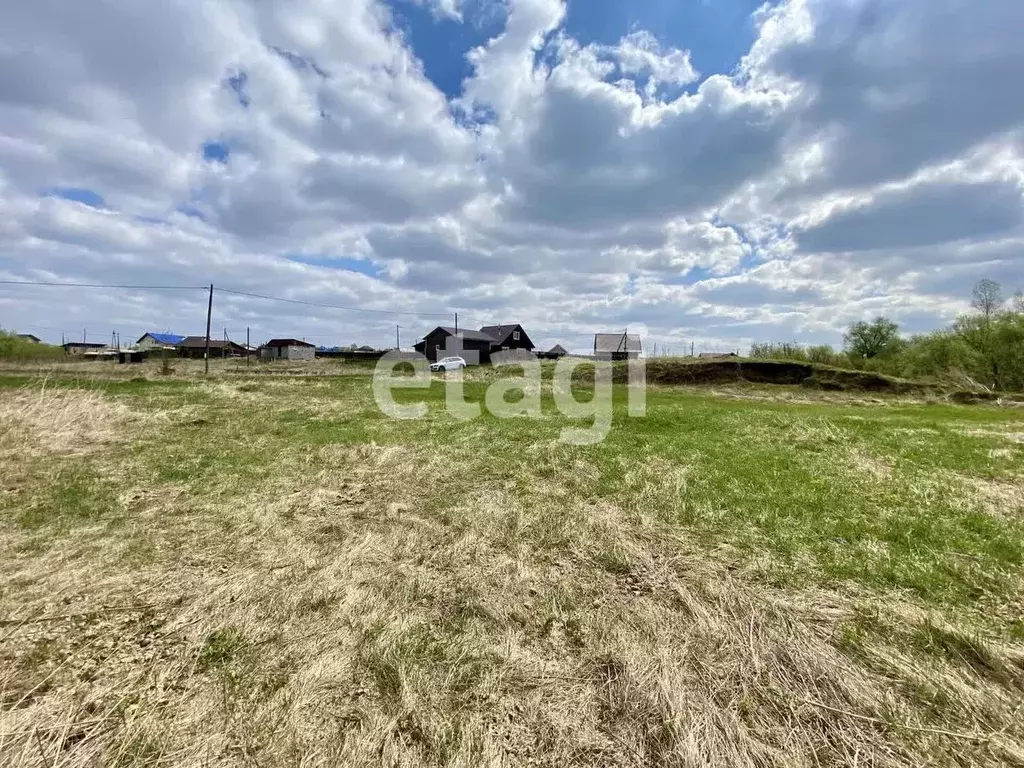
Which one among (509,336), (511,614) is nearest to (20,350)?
(509,336)

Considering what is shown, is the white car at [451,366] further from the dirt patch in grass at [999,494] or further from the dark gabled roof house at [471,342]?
the dirt patch in grass at [999,494]

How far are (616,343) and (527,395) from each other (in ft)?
121

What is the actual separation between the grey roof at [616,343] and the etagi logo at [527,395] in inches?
815

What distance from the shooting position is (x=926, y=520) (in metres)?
6.33

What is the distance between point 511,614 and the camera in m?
4.14

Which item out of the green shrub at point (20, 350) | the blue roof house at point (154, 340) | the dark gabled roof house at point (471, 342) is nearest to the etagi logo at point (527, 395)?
the dark gabled roof house at point (471, 342)

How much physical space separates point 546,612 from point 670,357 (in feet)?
126

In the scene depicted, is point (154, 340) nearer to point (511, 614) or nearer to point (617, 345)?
point (617, 345)

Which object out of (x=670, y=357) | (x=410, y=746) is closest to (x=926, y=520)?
(x=410, y=746)

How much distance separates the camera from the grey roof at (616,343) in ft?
190

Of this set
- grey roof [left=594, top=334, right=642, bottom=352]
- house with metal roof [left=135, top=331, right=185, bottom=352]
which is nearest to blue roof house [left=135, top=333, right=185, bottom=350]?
house with metal roof [left=135, top=331, right=185, bottom=352]

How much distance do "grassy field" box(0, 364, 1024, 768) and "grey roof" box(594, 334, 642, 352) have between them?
49026 mm

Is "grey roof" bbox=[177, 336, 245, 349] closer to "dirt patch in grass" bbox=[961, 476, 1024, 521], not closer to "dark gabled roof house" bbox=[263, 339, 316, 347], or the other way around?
"dark gabled roof house" bbox=[263, 339, 316, 347]

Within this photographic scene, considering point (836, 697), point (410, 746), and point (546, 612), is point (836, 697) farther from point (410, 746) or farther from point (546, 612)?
point (410, 746)
